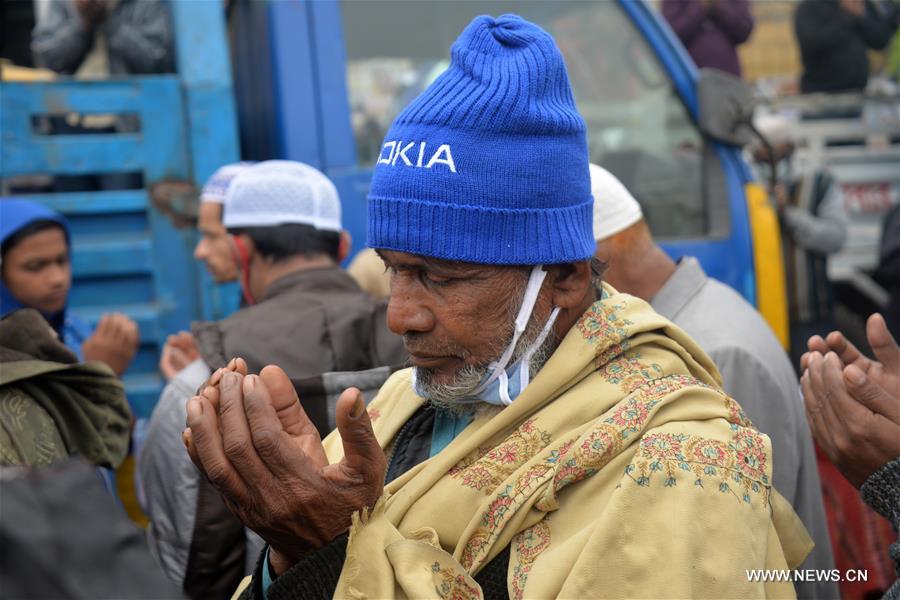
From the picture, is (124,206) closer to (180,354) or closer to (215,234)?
(215,234)

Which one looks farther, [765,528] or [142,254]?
[142,254]

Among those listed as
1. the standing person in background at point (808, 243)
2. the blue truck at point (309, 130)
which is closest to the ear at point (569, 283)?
the blue truck at point (309, 130)

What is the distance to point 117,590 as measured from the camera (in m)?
0.84

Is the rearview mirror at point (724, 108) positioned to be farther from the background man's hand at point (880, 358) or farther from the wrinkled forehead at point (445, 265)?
the wrinkled forehead at point (445, 265)

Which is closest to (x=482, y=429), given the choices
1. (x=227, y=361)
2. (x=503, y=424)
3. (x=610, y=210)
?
(x=503, y=424)

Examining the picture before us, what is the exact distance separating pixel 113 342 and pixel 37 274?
1.09 feet

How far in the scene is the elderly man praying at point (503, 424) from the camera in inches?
61.0

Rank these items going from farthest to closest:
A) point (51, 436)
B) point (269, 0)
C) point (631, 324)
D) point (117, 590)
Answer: point (269, 0) → point (51, 436) → point (631, 324) → point (117, 590)

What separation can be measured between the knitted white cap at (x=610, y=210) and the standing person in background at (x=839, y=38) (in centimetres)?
581

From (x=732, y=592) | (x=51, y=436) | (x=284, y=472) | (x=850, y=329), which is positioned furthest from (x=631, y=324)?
(x=850, y=329)

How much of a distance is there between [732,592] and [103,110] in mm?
2873

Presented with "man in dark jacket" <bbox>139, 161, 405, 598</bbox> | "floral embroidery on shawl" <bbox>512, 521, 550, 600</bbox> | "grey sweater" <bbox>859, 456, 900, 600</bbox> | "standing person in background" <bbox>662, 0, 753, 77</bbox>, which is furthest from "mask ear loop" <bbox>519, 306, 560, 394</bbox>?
"standing person in background" <bbox>662, 0, 753, 77</bbox>

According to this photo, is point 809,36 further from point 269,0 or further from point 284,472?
point 284,472

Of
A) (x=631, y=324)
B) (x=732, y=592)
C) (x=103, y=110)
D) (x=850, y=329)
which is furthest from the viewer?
(x=850, y=329)
